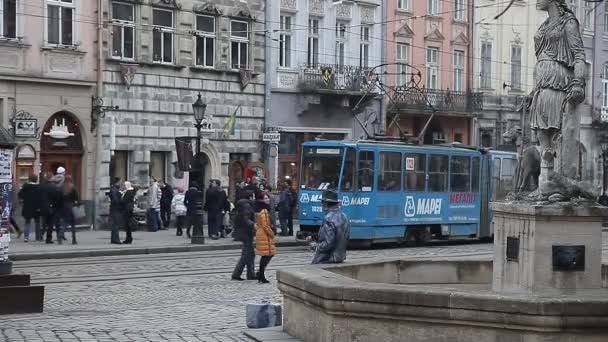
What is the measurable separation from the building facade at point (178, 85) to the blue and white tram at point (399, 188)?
295 inches

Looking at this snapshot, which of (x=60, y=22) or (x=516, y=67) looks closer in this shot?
(x=60, y=22)

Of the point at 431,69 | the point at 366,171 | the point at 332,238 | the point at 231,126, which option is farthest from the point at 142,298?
the point at 431,69

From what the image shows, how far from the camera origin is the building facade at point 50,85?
33250 mm

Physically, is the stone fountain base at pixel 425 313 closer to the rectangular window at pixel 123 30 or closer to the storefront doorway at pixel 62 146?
the storefront doorway at pixel 62 146

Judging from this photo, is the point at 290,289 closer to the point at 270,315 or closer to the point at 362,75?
the point at 270,315

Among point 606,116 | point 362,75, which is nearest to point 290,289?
point 362,75

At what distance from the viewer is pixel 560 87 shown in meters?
12.9

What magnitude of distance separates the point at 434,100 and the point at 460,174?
1440cm

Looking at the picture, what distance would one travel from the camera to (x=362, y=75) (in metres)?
45.3

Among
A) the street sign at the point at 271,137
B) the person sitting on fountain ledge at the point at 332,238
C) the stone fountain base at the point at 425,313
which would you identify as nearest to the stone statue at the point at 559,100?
the stone fountain base at the point at 425,313

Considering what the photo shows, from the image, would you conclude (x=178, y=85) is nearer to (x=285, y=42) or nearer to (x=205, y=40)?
(x=205, y=40)

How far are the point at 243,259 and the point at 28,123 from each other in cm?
1419

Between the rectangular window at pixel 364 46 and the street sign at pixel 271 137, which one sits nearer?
the street sign at pixel 271 137

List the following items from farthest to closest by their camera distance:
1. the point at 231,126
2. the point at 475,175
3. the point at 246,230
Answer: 1. the point at 231,126
2. the point at 475,175
3. the point at 246,230
